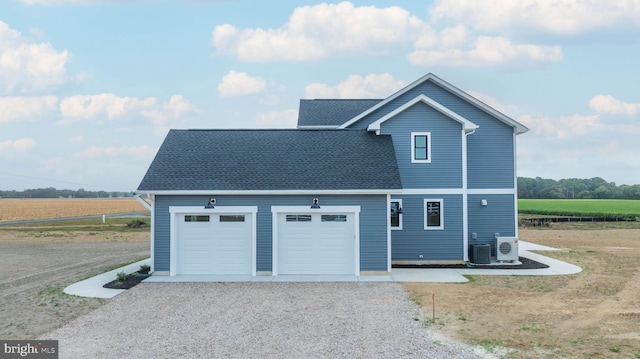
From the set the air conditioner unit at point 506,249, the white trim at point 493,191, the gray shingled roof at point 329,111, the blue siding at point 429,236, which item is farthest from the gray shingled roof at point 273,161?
the air conditioner unit at point 506,249

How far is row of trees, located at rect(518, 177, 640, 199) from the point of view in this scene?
95.4 meters

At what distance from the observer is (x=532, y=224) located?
133 ft

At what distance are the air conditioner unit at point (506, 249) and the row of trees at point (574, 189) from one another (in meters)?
90.7

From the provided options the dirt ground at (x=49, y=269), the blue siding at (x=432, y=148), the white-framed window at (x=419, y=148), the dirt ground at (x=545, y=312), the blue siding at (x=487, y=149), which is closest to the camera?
the dirt ground at (x=545, y=312)

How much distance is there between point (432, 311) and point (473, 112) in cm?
1018

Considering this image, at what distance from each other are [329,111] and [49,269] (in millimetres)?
13405

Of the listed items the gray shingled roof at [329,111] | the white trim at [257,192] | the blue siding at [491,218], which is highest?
the gray shingled roof at [329,111]

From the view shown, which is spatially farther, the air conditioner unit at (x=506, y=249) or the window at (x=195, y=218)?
the air conditioner unit at (x=506, y=249)

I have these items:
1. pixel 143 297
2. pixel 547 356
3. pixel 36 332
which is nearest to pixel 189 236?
pixel 143 297

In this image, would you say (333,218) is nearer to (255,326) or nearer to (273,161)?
(273,161)

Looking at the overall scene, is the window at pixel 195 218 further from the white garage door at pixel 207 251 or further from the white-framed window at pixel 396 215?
the white-framed window at pixel 396 215

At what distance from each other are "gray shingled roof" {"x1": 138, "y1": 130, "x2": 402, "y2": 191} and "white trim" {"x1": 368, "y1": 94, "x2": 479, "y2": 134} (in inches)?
19.6

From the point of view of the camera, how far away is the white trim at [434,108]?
55.2 feet

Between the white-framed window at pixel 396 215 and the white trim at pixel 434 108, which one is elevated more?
the white trim at pixel 434 108
